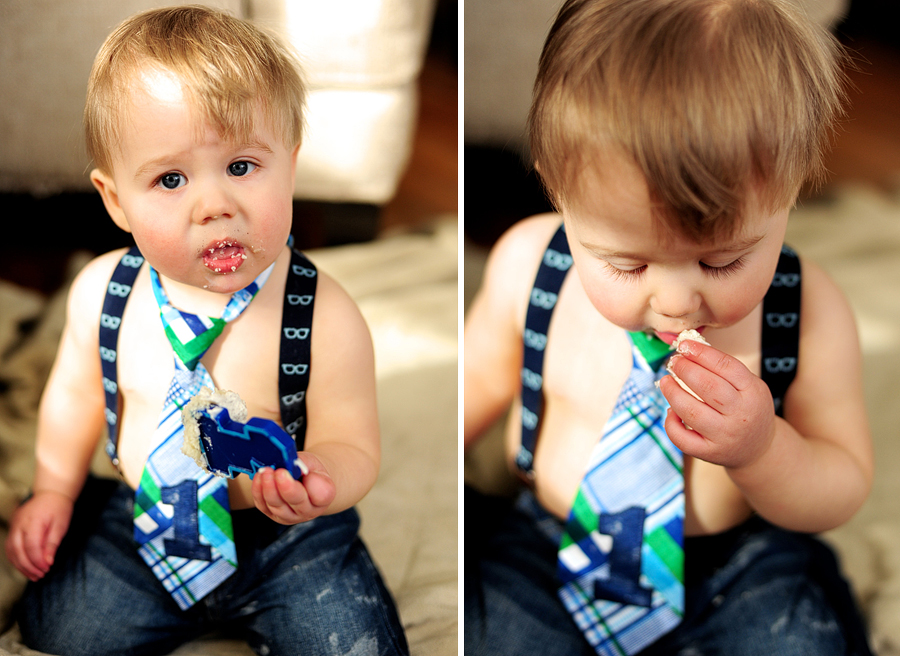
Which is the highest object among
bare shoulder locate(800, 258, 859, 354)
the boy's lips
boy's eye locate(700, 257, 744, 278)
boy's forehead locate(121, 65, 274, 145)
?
boy's forehead locate(121, 65, 274, 145)

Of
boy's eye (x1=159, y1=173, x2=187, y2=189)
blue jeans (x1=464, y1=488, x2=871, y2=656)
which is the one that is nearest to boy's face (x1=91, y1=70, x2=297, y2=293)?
boy's eye (x1=159, y1=173, x2=187, y2=189)

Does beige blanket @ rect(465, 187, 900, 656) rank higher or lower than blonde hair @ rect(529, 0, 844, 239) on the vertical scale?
lower

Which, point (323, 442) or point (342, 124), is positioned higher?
point (342, 124)

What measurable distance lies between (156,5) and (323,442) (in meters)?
0.30

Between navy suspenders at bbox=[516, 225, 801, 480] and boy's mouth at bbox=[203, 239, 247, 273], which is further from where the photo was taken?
navy suspenders at bbox=[516, 225, 801, 480]

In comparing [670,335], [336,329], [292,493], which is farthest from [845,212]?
[292,493]

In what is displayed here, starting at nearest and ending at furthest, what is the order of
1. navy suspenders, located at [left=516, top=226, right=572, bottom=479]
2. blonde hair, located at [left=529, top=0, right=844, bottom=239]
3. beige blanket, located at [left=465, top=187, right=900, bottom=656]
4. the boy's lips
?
blonde hair, located at [left=529, top=0, right=844, bottom=239], the boy's lips, navy suspenders, located at [left=516, top=226, right=572, bottom=479], beige blanket, located at [left=465, top=187, right=900, bottom=656]

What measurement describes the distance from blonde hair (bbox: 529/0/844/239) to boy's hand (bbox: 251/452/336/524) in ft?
0.75

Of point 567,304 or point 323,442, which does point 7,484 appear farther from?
point 567,304

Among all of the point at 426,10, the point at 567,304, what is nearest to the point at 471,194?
the point at 426,10

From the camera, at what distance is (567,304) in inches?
25.5

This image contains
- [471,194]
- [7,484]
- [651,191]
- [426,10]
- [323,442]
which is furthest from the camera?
[471,194]

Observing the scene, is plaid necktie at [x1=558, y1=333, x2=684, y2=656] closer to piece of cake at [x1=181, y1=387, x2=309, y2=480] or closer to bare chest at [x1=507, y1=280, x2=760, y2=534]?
bare chest at [x1=507, y1=280, x2=760, y2=534]

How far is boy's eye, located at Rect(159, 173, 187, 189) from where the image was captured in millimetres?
480
